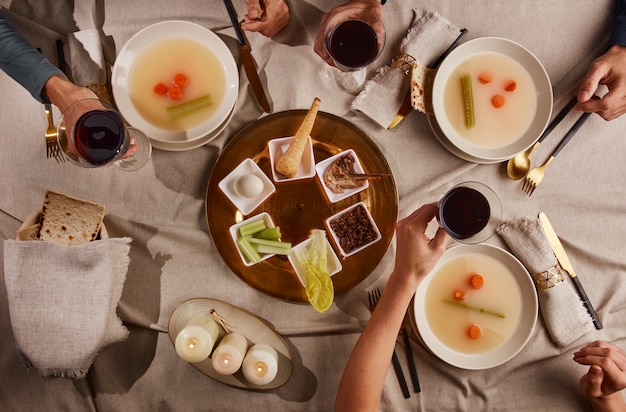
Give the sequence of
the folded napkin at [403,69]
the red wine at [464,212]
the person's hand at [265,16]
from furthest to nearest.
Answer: the folded napkin at [403,69]
the person's hand at [265,16]
the red wine at [464,212]

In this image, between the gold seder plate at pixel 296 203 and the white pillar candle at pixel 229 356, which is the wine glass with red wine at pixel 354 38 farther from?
the white pillar candle at pixel 229 356

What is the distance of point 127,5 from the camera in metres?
1.61

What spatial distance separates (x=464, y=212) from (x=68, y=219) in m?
1.21

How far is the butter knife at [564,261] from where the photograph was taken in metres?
1.58

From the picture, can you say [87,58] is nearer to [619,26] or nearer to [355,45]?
[355,45]

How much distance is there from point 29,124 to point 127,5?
0.53m

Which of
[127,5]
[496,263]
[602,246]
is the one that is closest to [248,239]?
[496,263]

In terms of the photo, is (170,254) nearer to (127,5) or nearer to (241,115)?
(241,115)

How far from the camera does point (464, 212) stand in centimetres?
139

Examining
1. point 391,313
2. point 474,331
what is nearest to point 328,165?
point 391,313

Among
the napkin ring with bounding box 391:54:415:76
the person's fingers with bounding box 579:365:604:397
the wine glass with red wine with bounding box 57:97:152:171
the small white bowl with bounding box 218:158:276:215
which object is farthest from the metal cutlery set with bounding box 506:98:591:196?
the wine glass with red wine with bounding box 57:97:152:171

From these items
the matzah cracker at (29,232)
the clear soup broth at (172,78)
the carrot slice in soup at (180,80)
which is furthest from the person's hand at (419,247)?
the matzah cracker at (29,232)

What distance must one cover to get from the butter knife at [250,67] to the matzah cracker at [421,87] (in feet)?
1.61

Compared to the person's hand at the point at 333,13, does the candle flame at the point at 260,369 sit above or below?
below
